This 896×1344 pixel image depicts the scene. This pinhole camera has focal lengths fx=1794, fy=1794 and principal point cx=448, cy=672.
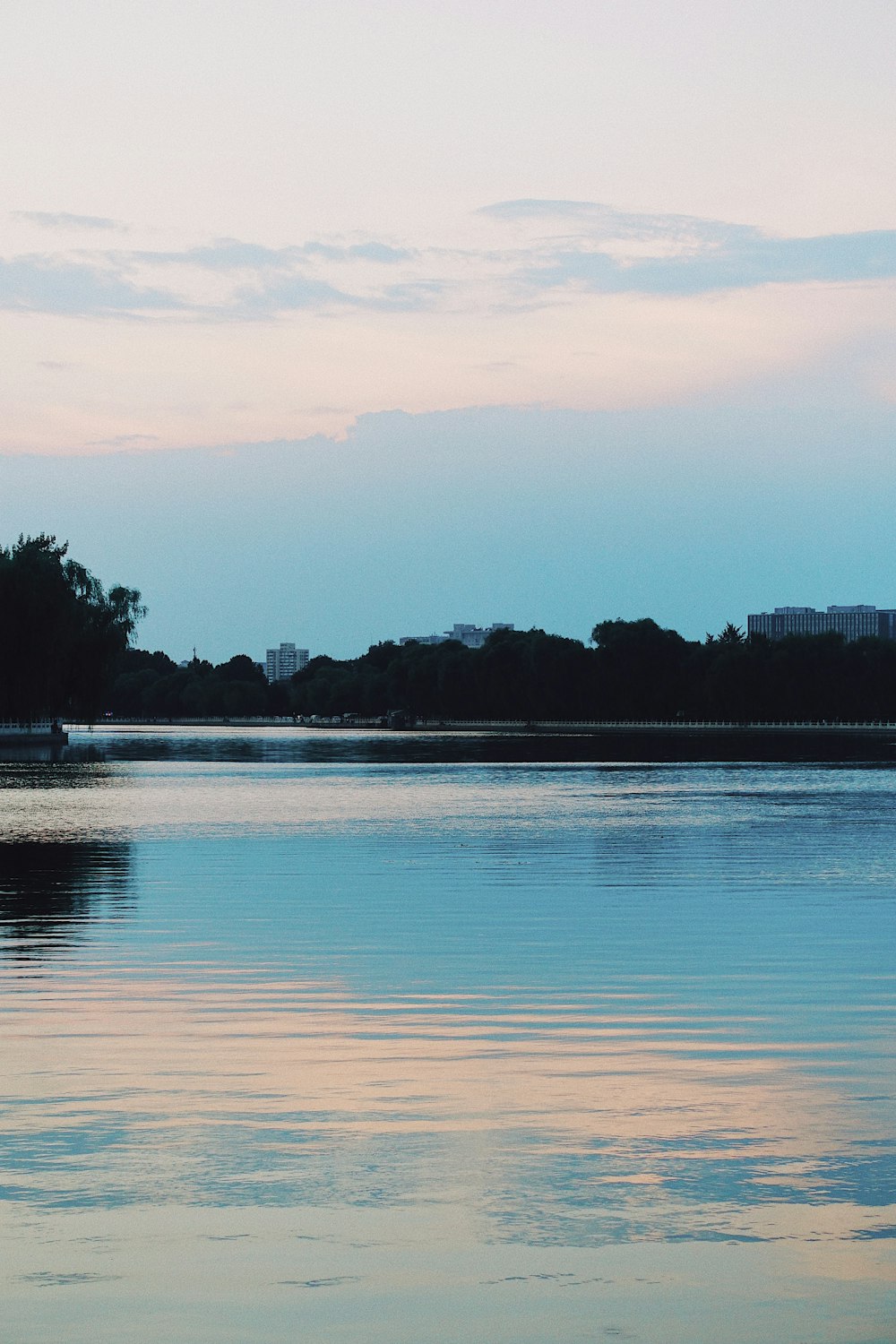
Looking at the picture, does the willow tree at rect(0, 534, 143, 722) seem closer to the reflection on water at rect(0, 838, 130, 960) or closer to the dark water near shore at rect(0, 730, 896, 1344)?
the reflection on water at rect(0, 838, 130, 960)

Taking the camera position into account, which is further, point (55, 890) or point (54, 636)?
point (54, 636)

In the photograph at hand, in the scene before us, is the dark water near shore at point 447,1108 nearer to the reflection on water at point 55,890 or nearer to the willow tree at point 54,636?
the reflection on water at point 55,890

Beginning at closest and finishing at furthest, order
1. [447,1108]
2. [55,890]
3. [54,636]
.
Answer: [447,1108] < [55,890] < [54,636]

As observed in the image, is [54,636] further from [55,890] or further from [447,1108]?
[447,1108]

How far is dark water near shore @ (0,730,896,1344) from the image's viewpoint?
21.1 ft

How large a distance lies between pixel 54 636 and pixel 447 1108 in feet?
282

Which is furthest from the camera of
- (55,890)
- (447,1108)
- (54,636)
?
(54,636)

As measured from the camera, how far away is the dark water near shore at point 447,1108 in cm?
643

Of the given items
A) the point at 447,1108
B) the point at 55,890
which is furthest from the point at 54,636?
the point at 447,1108

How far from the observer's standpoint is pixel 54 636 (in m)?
93.2

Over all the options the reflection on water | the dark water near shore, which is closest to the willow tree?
the reflection on water

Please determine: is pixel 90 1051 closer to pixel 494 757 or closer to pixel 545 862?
pixel 545 862

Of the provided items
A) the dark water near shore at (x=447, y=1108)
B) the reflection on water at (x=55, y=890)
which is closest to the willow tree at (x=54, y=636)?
the reflection on water at (x=55, y=890)

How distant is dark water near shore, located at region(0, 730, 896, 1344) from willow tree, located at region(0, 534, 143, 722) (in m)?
68.5
